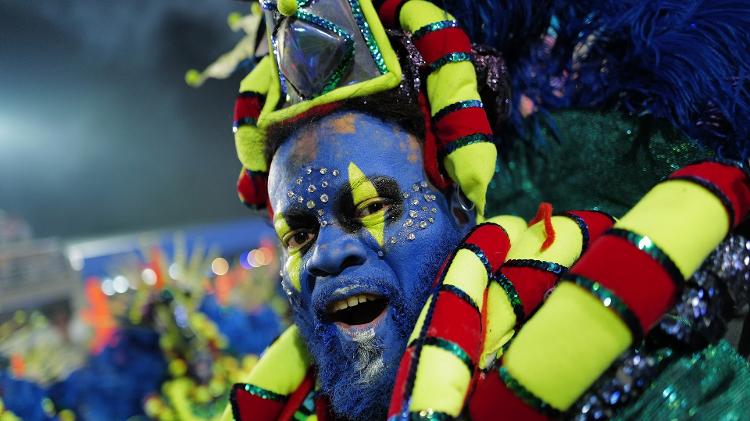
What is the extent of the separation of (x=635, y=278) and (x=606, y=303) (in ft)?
0.15

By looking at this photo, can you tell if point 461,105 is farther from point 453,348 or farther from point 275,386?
point 275,386

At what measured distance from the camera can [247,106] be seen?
1.31m

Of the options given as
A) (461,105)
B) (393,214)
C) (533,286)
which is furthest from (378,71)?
(533,286)

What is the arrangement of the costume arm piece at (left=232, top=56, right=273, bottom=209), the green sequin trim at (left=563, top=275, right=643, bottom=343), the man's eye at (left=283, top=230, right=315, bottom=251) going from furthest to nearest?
the costume arm piece at (left=232, top=56, right=273, bottom=209) < the man's eye at (left=283, top=230, right=315, bottom=251) < the green sequin trim at (left=563, top=275, right=643, bottom=343)

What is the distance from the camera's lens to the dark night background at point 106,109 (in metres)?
2.06

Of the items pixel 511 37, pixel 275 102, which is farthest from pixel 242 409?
pixel 511 37

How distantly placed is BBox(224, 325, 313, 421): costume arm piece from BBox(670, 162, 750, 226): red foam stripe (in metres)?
0.90

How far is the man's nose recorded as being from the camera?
41.4 inches

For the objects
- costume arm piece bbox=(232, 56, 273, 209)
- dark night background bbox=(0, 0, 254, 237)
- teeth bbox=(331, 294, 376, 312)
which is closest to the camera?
teeth bbox=(331, 294, 376, 312)

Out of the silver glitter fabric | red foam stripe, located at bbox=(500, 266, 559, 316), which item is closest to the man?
red foam stripe, located at bbox=(500, 266, 559, 316)

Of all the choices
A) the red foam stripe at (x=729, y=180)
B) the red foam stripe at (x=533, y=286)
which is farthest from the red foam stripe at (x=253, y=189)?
the red foam stripe at (x=729, y=180)

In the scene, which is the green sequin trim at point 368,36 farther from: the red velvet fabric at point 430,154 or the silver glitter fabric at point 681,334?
the silver glitter fabric at point 681,334

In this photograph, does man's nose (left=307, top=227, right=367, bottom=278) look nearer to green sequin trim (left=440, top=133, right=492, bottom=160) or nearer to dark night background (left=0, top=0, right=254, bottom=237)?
green sequin trim (left=440, top=133, right=492, bottom=160)

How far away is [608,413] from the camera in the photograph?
2.69 ft
